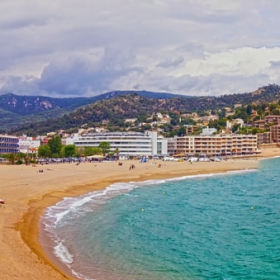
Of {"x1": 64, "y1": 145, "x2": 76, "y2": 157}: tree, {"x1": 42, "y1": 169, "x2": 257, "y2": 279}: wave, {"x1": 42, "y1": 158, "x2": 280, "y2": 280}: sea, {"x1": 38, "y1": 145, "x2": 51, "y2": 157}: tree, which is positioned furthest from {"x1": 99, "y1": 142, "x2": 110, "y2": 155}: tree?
{"x1": 42, "y1": 158, "x2": 280, "y2": 280}: sea

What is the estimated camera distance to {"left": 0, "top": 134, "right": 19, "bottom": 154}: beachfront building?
355 feet

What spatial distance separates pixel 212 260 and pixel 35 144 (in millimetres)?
127519

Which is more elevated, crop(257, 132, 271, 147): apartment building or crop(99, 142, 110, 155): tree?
crop(257, 132, 271, 147): apartment building

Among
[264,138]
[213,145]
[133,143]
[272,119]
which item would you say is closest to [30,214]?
[133,143]

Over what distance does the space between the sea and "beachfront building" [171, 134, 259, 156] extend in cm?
8693

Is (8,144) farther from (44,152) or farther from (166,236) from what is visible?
(166,236)

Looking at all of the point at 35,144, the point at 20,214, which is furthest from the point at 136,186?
the point at 35,144

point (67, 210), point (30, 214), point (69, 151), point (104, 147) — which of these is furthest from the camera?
point (104, 147)

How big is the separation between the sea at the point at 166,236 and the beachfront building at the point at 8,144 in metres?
72.1

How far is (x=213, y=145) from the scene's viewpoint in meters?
130

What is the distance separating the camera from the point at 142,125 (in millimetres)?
193750

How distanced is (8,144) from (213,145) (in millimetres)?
56602

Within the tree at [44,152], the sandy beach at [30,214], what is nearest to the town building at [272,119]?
the tree at [44,152]

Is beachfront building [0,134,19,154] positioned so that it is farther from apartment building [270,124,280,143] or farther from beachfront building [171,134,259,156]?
apartment building [270,124,280,143]
